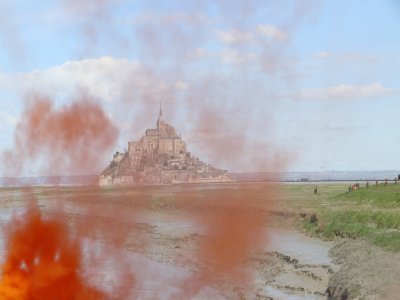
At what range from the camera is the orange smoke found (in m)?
26.5

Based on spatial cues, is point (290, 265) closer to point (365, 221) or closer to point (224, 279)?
point (224, 279)

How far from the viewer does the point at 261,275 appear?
A: 3841cm

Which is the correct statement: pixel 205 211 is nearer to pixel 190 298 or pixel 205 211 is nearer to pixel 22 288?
pixel 190 298

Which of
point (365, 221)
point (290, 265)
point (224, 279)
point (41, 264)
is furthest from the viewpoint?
point (365, 221)

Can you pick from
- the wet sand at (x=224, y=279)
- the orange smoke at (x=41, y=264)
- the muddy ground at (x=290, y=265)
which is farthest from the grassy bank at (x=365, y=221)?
the orange smoke at (x=41, y=264)

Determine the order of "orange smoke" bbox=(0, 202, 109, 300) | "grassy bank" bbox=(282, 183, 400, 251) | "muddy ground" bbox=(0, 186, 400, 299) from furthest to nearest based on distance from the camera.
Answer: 1. "grassy bank" bbox=(282, 183, 400, 251)
2. "muddy ground" bbox=(0, 186, 400, 299)
3. "orange smoke" bbox=(0, 202, 109, 300)

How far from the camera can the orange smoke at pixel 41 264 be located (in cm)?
2653

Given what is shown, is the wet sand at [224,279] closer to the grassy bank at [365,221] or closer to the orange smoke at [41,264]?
the grassy bank at [365,221]

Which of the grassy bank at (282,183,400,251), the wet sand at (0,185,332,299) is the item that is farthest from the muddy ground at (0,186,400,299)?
the grassy bank at (282,183,400,251)

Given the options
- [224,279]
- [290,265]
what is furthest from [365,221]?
[224,279]

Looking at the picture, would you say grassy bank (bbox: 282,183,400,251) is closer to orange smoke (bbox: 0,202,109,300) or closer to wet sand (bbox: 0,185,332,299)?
wet sand (bbox: 0,185,332,299)

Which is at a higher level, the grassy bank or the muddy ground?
the grassy bank

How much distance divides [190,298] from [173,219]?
49055 mm

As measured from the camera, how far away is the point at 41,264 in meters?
27.8
